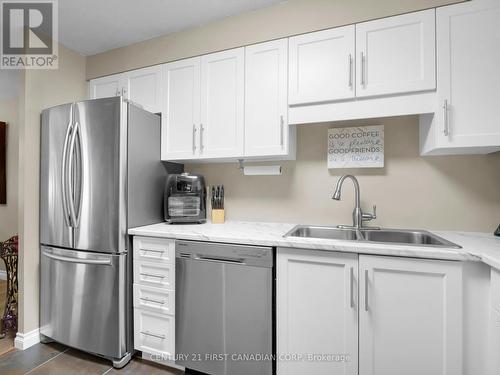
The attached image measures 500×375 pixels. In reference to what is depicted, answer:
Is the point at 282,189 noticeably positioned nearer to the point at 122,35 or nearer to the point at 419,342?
the point at 419,342

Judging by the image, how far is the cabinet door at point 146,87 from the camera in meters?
2.13

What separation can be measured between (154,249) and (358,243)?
1286 mm

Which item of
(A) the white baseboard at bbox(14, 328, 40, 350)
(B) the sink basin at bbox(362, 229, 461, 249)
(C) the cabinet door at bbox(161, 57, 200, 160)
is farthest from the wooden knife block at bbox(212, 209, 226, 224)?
(A) the white baseboard at bbox(14, 328, 40, 350)

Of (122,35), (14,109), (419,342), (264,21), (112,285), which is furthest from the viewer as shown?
(14,109)

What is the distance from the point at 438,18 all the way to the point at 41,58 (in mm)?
2860

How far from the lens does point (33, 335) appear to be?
1.97 meters

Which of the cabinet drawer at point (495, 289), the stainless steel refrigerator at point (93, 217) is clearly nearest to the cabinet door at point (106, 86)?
the stainless steel refrigerator at point (93, 217)

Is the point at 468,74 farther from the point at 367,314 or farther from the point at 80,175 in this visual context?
the point at 80,175

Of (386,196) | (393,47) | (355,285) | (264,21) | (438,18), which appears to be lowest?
(355,285)

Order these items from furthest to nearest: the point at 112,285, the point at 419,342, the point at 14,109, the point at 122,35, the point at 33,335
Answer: the point at 14,109, the point at 122,35, the point at 33,335, the point at 112,285, the point at 419,342

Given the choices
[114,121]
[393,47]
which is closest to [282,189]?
[393,47]

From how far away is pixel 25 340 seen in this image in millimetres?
1920

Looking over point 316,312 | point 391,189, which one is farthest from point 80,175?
point 391,189

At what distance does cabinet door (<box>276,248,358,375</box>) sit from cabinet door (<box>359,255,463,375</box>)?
0.06 meters
